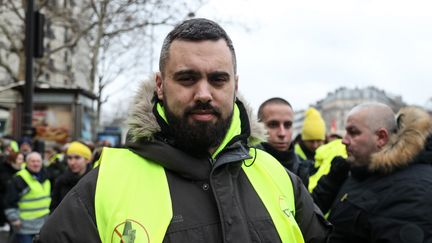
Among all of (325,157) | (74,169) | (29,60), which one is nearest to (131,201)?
(325,157)

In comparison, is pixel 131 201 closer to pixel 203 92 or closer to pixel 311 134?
pixel 203 92

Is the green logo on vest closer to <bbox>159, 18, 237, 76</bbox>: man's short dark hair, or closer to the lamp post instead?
<bbox>159, 18, 237, 76</bbox>: man's short dark hair

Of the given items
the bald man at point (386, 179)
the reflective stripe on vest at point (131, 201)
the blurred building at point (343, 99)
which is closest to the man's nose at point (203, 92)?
the reflective stripe on vest at point (131, 201)

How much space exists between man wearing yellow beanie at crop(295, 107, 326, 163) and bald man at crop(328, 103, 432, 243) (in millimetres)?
2778

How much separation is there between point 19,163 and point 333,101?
12960 centimetres

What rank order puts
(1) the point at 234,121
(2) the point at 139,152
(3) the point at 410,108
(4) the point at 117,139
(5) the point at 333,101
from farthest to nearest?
(5) the point at 333,101 < (4) the point at 117,139 < (3) the point at 410,108 < (1) the point at 234,121 < (2) the point at 139,152

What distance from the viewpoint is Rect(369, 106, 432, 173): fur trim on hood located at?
290 centimetres

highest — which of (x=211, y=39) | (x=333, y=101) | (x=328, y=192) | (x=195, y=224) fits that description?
(x=211, y=39)

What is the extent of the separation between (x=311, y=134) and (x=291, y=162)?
1718 millimetres

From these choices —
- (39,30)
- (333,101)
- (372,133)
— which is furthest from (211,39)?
(333,101)

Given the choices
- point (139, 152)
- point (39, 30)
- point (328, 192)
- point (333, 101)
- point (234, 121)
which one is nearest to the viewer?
point (139, 152)

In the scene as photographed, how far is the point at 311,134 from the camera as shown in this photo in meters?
6.20

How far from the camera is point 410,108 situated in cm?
319

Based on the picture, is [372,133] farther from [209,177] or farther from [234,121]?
[209,177]
